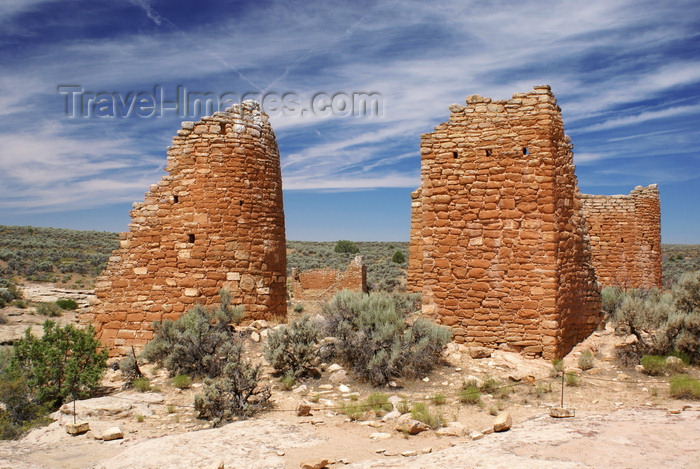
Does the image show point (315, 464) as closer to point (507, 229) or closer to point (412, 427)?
point (412, 427)

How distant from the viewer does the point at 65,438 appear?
5934mm

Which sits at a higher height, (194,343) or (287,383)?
(194,343)

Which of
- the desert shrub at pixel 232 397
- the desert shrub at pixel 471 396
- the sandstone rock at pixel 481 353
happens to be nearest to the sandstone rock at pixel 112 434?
the desert shrub at pixel 232 397

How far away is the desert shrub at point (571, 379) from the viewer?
706 cm

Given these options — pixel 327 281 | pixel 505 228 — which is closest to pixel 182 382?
pixel 505 228

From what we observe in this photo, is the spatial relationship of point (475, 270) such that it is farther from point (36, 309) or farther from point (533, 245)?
point (36, 309)

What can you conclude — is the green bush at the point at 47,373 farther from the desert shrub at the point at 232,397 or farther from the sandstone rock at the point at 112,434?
the desert shrub at the point at 232,397

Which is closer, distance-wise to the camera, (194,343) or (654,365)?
(654,365)

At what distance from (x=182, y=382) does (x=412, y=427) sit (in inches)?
144

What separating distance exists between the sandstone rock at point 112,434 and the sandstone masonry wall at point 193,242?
3433 millimetres

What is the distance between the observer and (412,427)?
5.58m

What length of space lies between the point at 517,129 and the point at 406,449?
5302mm

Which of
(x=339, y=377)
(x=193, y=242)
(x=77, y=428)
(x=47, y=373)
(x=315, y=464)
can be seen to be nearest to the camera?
(x=315, y=464)

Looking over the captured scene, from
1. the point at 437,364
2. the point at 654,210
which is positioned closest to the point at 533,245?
the point at 437,364
